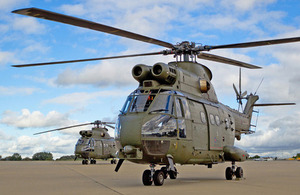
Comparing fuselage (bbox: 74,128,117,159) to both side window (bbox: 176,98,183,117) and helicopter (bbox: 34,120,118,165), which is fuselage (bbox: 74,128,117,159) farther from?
side window (bbox: 176,98,183,117)

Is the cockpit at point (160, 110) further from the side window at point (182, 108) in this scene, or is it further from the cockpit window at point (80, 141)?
the cockpit window at point (80, 141)

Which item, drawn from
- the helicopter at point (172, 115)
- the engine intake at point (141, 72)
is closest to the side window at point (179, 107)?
the helicopter at point (172, 115)

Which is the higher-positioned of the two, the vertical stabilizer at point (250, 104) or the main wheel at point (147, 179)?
the vertical stabilizer at point (250, 104)

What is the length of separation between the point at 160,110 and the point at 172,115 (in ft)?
1.30

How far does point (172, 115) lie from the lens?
10.3 m

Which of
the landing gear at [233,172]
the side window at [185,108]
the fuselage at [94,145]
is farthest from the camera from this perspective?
the fuselage at [94,145]

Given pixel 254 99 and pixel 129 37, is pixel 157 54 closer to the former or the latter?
pixel 129 37

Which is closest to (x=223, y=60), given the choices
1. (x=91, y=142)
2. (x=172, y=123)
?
(x=172, y=123)

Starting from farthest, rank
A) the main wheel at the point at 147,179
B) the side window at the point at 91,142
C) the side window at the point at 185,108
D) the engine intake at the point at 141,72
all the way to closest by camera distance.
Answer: the side window at the point at 91,142
the engine intake at the point at 141,72
the side window at the point at 185,108
the main wheel at the point at 147,179

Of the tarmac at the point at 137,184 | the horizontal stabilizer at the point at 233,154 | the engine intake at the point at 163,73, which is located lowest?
the tarmac at the point at 137,184

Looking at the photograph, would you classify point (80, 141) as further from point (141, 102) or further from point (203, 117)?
point (141, 102)

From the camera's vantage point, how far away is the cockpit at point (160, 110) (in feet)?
33.0

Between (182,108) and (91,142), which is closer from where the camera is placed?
(182,108)

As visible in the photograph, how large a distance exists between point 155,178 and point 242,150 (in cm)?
499
